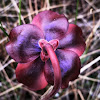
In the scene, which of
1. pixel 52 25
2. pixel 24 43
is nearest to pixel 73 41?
pixel 52 25

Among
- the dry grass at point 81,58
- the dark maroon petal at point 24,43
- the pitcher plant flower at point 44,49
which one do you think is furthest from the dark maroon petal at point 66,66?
the dry grass at point 81,58

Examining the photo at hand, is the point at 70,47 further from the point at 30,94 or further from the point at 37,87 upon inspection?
the point at 30,94

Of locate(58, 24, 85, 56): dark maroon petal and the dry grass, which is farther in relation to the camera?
the dry grass

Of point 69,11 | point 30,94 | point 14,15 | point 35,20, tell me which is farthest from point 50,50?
point 69,11

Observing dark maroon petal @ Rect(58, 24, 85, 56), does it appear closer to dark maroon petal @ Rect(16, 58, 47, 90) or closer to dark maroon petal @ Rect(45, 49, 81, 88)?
dark maroon petal @ Rect(45, 49, 81, 88)

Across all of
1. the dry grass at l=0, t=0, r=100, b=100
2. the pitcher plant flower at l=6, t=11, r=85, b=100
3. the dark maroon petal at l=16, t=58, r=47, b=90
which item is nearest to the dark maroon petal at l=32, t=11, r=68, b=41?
the pitcher plant flower at l=6, t=11, r=85, b=100

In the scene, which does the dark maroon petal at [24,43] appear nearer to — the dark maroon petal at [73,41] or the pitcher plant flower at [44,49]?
the pitcher plant flower at [44,49]
